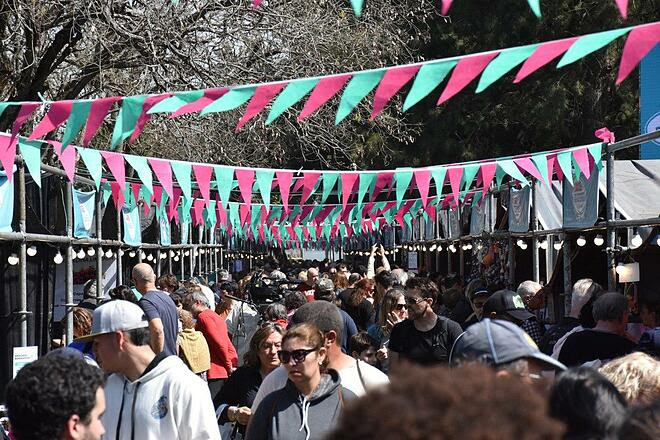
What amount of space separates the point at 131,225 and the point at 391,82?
9336mm

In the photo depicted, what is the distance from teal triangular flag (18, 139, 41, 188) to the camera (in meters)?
8.31

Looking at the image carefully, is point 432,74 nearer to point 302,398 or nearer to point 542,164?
point 302,398

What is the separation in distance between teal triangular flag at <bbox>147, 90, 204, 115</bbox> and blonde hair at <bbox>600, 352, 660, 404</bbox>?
12.5 feet

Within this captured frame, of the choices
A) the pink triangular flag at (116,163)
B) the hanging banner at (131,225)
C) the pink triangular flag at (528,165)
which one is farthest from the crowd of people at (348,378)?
the hanging banner at (131,225)

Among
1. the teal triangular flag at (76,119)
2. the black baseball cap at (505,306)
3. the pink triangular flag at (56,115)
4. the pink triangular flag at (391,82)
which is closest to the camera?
the pink triangular flag at (391,82)

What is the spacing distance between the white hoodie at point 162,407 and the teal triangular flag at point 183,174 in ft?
18.1

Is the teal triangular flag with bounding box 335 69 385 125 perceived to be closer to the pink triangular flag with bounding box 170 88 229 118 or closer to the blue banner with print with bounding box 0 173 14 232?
the pink triangular flag with bounding box 170 88 229 118

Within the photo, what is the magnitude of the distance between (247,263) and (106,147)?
39.7m

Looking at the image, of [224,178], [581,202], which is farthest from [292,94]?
[581,202]

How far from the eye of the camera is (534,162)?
11523mm

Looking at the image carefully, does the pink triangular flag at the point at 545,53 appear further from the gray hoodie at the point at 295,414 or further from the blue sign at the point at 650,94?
the blue sign at the point at 650,94

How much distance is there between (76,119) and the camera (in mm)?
7258

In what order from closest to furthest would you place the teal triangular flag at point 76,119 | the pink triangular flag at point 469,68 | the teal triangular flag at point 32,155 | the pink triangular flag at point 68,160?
the pink triangular flag at point 469,68 → the teal triangular flag at point 76,119 → the teal triangular flag at point 32,155 → the pink triangular flag at point 68,160

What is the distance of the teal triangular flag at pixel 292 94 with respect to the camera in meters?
6.39
